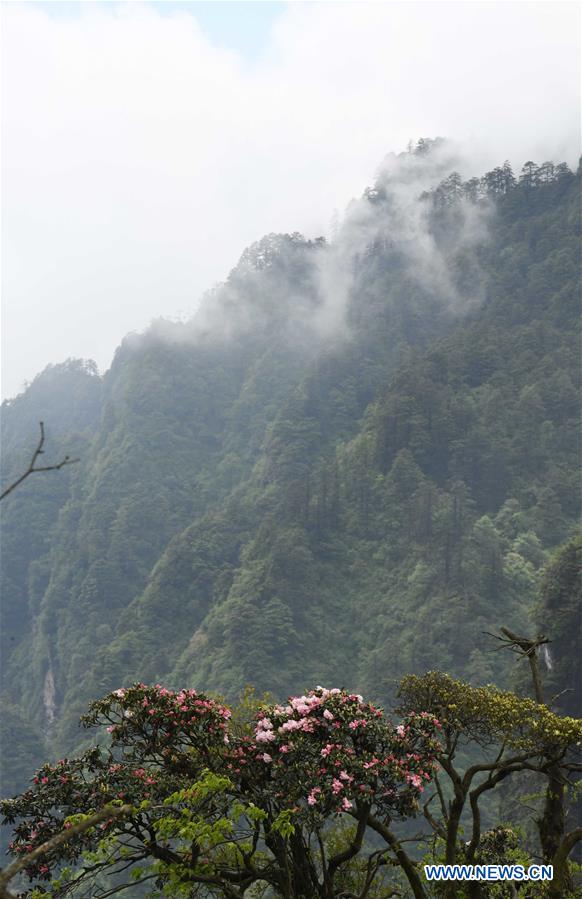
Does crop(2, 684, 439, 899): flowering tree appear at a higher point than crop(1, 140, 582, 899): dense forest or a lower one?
lower

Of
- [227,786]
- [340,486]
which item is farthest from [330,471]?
[227,786]

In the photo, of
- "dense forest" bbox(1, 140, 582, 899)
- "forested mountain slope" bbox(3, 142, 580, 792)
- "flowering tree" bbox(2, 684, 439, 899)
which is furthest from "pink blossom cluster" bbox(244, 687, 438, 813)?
"forested mountain slope" bbox(3, 142, 580, 792)

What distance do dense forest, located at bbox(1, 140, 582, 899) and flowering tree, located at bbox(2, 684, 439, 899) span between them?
7.38 ft

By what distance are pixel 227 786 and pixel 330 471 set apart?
226ft

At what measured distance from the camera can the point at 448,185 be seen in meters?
108

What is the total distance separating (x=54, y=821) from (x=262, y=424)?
313 feet

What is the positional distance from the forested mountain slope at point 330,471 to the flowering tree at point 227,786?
3526cm

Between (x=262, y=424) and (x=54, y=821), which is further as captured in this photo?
(x=262, y=424)

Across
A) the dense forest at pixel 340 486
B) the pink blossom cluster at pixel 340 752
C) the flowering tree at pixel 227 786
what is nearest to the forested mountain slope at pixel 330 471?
the dense forest at pixel 340 486

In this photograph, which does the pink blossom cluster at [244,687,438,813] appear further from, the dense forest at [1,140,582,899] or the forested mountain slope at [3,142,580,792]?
the forested mountain slope at [3,142,580,792]

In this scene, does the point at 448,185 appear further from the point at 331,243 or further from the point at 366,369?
the point at 366,369

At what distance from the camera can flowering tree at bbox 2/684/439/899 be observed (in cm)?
678

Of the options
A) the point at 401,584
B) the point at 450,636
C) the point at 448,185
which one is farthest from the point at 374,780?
the point at 448,185

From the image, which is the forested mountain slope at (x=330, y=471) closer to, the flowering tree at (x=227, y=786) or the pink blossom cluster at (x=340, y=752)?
the pink blossom cluster at (x=340, y=752)
